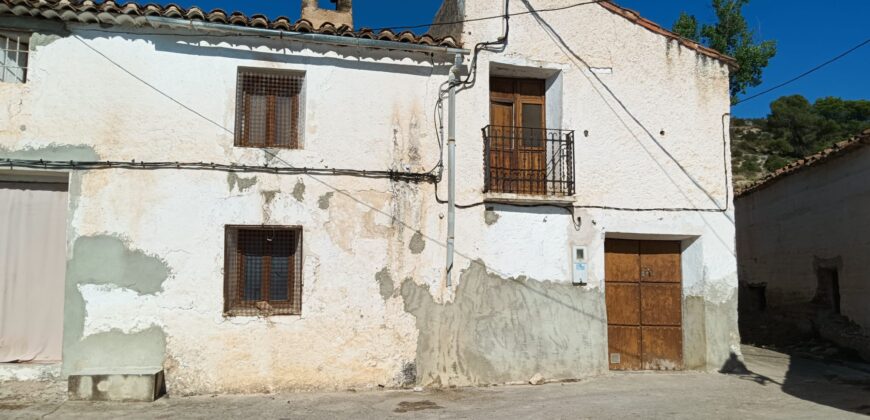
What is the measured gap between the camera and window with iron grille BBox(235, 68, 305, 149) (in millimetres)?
9039

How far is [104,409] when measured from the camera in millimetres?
7359

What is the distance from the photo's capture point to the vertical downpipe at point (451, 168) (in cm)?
923

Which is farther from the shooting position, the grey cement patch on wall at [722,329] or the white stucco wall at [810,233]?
the white stucco wall at [810,233]

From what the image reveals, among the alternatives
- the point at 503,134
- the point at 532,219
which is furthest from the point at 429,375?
the point at 503,134

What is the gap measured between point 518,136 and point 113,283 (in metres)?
6.10

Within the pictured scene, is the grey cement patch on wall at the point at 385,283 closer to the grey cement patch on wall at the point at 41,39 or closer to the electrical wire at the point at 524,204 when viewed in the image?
the electrical wire at the point at 524,204

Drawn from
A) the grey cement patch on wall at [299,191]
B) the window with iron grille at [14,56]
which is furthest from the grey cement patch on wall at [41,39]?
the grey cement patch on wall at [299,191]

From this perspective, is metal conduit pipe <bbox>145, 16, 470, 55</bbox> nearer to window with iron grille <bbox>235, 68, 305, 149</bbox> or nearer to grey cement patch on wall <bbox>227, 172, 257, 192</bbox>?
window with iron grille <bbox>235, 68, 305, 149</bbox>

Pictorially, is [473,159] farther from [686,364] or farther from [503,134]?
[686,364]

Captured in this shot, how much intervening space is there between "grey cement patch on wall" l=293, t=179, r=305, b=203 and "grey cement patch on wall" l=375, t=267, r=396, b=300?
1496mm

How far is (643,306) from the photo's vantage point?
1035cm

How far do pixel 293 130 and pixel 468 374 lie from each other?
14.0 ft

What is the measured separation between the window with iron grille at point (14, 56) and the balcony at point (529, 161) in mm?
6303

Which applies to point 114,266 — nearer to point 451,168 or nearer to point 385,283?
point 385,283
